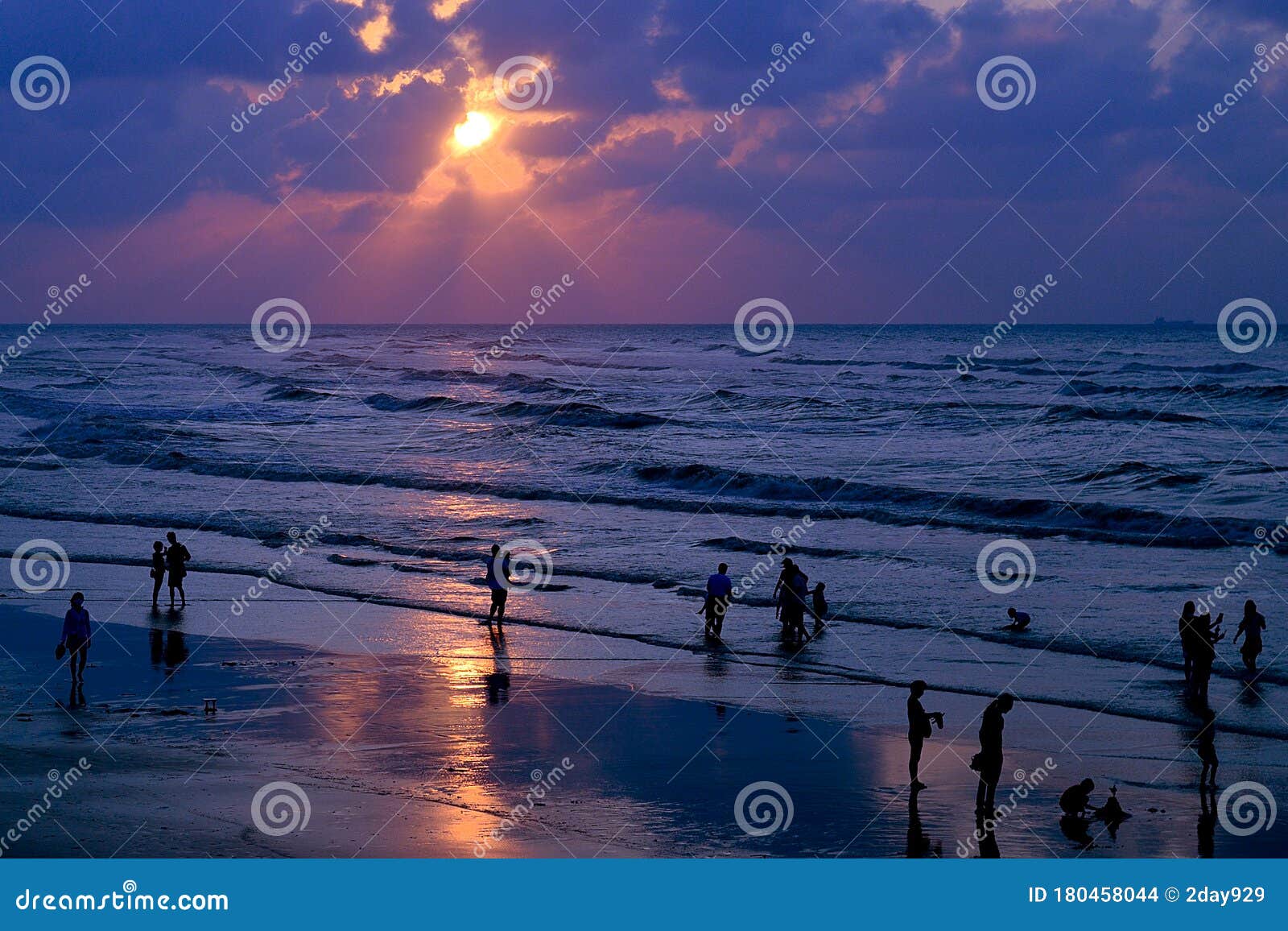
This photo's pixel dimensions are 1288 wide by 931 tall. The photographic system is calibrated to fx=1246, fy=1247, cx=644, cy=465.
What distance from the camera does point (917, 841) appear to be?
11.2 meters

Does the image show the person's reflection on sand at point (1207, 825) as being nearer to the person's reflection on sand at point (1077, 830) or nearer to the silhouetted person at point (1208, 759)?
the silhouetted person at point (1208, 759)

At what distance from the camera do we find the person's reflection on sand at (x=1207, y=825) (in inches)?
435

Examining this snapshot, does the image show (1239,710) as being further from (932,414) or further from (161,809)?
(932,414)

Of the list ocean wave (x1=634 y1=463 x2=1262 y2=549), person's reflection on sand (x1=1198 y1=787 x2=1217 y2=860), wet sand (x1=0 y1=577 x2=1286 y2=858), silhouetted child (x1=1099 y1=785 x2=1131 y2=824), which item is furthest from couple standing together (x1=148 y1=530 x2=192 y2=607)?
ocean wave (x1=634 y1=463 x2=1262 y2=549)

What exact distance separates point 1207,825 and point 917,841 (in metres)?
2.93

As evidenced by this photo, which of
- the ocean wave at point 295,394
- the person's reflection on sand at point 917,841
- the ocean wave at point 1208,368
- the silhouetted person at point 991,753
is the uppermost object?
the ocean wave at point 1208,368

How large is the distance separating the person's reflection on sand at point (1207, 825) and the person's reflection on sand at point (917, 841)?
91.8 inches

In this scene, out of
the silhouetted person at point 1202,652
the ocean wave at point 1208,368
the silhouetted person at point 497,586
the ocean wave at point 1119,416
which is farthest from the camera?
the ocean wave at point 1208,368

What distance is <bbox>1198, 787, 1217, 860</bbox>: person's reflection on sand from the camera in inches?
435

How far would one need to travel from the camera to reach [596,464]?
45.4 metres

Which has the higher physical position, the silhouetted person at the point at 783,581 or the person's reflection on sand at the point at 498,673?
the silhouetted person at the point at 783,581

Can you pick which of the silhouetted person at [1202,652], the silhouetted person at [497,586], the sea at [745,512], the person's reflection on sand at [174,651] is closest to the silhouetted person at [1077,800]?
the sea at [745,512]

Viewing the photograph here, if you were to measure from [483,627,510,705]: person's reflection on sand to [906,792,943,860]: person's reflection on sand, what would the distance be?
20.2 ft

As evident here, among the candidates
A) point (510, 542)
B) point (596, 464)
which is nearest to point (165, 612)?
point (510, 542)
